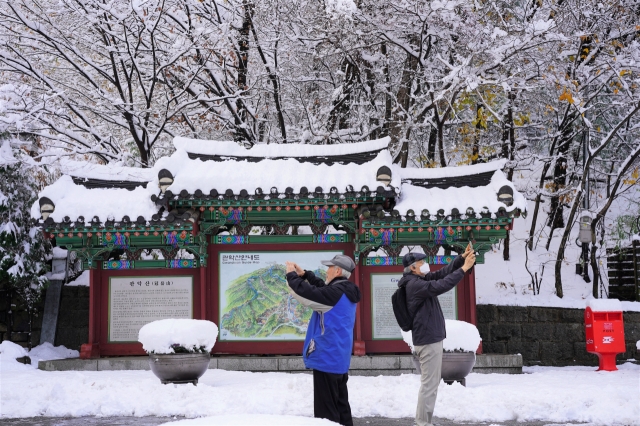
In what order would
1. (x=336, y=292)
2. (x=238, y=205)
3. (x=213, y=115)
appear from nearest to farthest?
(x=336, y=292)
(x=238, y=205)
(x=213, y=115)

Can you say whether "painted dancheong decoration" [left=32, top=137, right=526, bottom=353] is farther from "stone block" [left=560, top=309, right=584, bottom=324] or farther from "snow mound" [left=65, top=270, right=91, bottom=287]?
"stone block" [left=560, top=309, right=584, bottom=324]

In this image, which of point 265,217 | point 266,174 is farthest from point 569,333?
point 266,174

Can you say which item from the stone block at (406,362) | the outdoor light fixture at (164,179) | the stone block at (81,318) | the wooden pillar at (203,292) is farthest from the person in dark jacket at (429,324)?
the stone block at (81,318)

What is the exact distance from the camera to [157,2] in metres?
17.6

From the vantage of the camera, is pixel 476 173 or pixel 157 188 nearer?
pixel 157 188

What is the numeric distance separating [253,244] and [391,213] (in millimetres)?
2863

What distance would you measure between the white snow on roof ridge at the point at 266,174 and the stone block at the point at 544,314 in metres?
5.26

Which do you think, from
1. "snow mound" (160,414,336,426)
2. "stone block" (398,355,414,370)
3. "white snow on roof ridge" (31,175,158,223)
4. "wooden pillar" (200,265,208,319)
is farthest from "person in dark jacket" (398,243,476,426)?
"white snow on roof ridge" (31,175,158,223)

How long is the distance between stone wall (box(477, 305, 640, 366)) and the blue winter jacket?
34.3 ft

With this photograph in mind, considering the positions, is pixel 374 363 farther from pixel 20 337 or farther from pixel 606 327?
pixel 20 337

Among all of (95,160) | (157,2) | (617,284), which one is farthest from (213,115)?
(617,284)

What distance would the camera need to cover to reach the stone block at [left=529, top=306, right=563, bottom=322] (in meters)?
16.2

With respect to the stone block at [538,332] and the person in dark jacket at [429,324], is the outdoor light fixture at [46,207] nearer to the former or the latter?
the person in dark jacket at [429,324]

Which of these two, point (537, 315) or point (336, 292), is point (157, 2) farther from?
point (336, 292)
